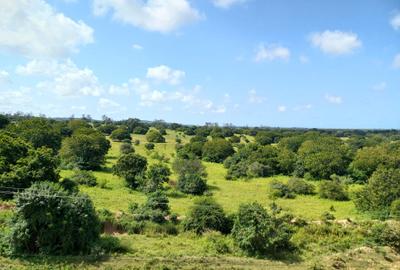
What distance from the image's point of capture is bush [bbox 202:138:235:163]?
64.1m

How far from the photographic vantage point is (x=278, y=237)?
2275 centimetres

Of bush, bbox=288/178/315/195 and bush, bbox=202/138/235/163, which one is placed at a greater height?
bush, bbox=202/138/235/163

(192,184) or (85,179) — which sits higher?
(85,179)

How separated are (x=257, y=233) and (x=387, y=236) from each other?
9057 millimetres

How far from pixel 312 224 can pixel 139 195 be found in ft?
53.7

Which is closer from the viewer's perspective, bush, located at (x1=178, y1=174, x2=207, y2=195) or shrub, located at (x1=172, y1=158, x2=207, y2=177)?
bush, located at (x1=178, y1=174, x2=207, y2=195)

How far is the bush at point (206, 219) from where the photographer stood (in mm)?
25547

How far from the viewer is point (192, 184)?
126ft

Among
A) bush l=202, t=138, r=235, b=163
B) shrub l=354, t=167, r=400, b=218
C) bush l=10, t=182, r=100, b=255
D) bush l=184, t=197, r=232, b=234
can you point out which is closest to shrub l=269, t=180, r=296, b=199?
shrub l=354, t=167, r=400, b=218

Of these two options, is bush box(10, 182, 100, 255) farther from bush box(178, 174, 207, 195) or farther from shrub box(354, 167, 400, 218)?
shrub box(354, 167, 400, 218)

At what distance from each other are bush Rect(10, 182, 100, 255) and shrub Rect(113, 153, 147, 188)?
17.2 metres

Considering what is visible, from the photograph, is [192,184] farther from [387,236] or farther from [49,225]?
[49,225]

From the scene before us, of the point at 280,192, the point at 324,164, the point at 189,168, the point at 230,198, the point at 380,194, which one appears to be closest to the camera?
the point at 380,194

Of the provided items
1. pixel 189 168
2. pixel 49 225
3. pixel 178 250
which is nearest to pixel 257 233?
pixel 178 250
